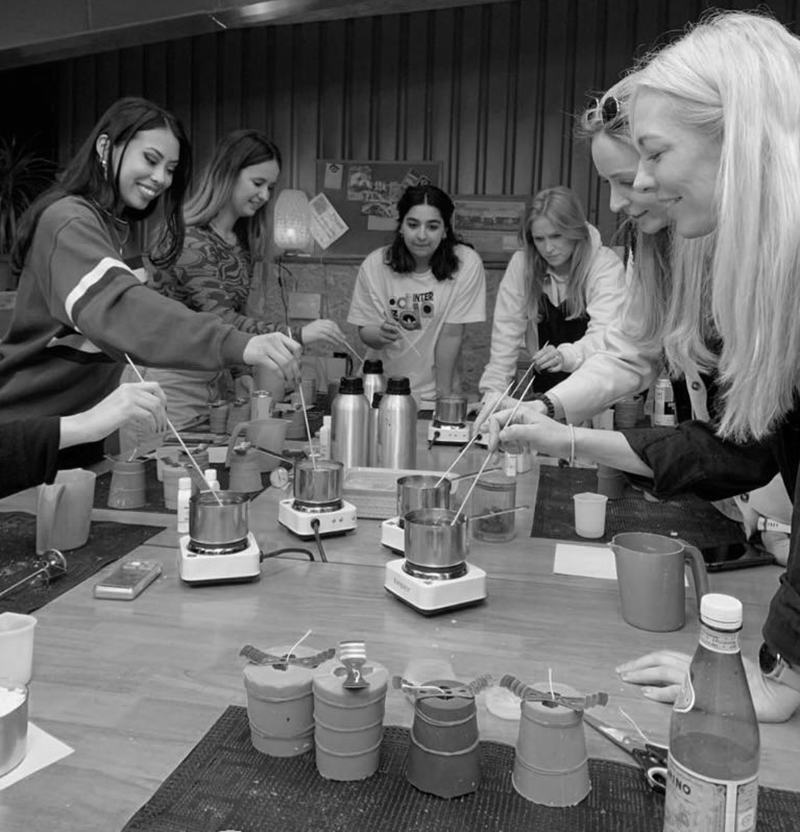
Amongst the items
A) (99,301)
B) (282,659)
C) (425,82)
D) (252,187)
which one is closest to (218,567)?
(282,659)

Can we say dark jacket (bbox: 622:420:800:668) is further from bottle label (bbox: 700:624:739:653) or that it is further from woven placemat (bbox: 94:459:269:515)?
woven placemat (bbox: 94:459:269:515)

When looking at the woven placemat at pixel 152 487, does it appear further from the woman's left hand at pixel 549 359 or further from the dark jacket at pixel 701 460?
the woman's left hand at pixel 549 359

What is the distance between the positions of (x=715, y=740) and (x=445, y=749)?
0.28 m

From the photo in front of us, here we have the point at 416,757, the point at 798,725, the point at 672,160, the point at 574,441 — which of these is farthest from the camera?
the point at 574,441

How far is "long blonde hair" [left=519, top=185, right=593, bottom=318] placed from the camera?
11.6 ft

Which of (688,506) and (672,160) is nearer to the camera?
(672,160)

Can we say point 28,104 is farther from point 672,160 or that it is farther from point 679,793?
point 679,793

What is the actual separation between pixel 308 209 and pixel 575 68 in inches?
71.3

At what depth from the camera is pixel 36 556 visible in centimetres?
165

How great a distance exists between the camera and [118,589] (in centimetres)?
146

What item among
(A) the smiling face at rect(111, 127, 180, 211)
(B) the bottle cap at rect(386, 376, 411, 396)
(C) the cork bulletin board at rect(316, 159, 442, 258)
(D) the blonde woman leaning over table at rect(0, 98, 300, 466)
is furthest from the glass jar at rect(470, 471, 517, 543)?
(C) the cork bulletin board at rect(316, 159, 442, 258)

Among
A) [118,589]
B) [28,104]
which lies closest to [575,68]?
[28,104]

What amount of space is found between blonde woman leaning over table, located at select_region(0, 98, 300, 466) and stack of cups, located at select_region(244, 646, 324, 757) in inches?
52.1

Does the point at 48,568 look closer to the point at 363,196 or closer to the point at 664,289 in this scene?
the point at 664,289
